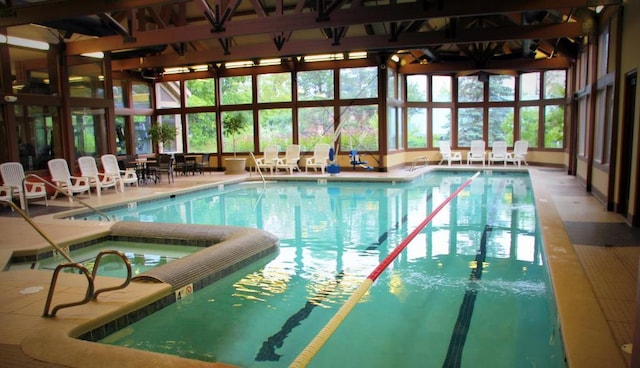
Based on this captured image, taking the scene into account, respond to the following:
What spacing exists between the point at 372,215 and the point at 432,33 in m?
4.56

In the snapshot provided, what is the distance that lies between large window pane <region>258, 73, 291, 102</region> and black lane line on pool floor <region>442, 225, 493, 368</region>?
1083 cm

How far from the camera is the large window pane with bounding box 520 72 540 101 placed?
50.8 feet

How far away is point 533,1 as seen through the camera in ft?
25.1

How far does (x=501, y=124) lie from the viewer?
53.4ft

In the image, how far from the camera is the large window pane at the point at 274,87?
1520 cm

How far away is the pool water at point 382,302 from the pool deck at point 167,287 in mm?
233

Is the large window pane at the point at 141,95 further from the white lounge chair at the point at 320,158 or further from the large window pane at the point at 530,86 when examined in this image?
the large window pane at the point at 530,86

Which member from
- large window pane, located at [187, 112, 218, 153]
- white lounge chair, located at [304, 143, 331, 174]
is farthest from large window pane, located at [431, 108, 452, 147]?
large window pane, located at [187, 112, 218, 153]

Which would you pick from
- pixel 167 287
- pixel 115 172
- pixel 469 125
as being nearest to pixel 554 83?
pixel 469 125

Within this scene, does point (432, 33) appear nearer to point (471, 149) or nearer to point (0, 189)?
point (471, 149)

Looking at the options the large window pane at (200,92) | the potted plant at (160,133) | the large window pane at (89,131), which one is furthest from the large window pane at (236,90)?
the large window pane at (89,131)

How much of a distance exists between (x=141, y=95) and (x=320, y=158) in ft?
21.5

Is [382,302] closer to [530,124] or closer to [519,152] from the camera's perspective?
[519,152]

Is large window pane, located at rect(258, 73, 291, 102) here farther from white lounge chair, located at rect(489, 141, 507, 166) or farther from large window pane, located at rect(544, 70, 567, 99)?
large window pane, located at rect(544, 70, 567, 99)
